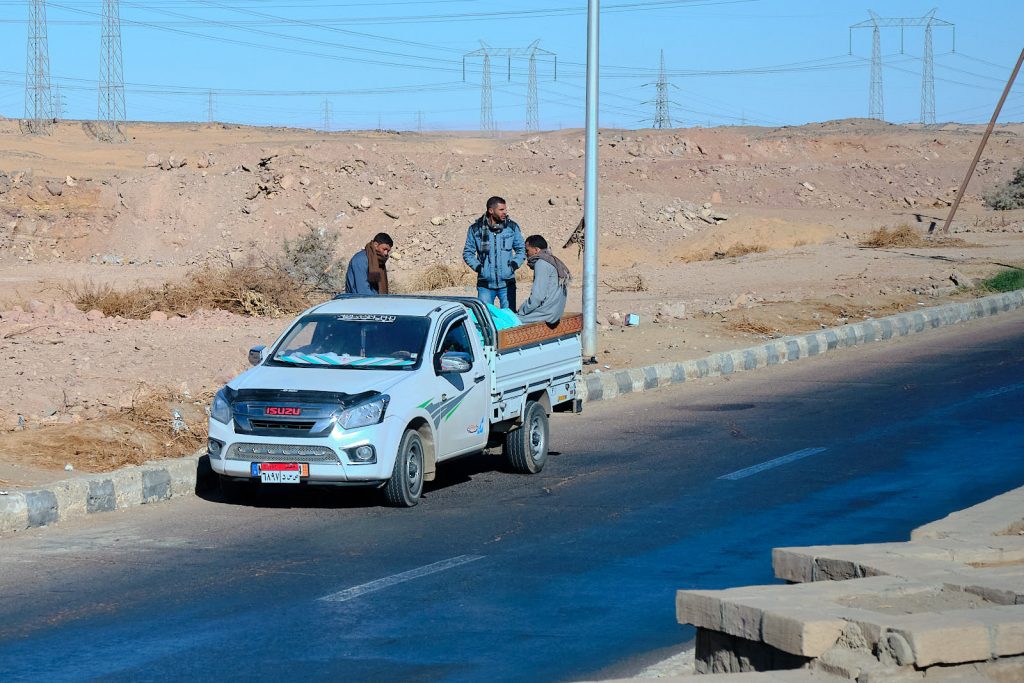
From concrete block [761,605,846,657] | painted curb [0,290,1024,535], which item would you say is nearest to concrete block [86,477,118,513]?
painted curb [0,290,1024,535]

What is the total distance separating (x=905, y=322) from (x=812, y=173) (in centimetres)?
5040

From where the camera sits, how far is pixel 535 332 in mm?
12812

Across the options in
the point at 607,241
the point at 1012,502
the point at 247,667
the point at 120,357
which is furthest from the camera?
the point at 607,241

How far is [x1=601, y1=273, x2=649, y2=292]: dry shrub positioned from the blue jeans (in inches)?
610

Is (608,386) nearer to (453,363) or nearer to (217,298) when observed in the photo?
(453,363)

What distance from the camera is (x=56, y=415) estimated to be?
14242mm

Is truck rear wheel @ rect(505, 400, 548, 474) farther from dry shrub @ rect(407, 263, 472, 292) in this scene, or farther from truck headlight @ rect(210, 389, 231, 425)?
dry shrub @ rect(407, 263, 472, 292)

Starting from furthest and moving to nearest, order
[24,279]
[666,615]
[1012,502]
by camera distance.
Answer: [24,279], [1012,502], [666,615]

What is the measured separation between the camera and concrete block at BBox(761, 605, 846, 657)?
498 centimetres

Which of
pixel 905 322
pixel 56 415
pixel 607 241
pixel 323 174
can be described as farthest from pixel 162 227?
pixel 56 415

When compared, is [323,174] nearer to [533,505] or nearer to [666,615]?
[533,505]

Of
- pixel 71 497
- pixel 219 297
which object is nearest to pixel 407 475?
pixel 71 497

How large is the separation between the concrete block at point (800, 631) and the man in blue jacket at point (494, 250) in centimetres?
1072

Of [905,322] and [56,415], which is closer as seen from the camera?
[56,415]
